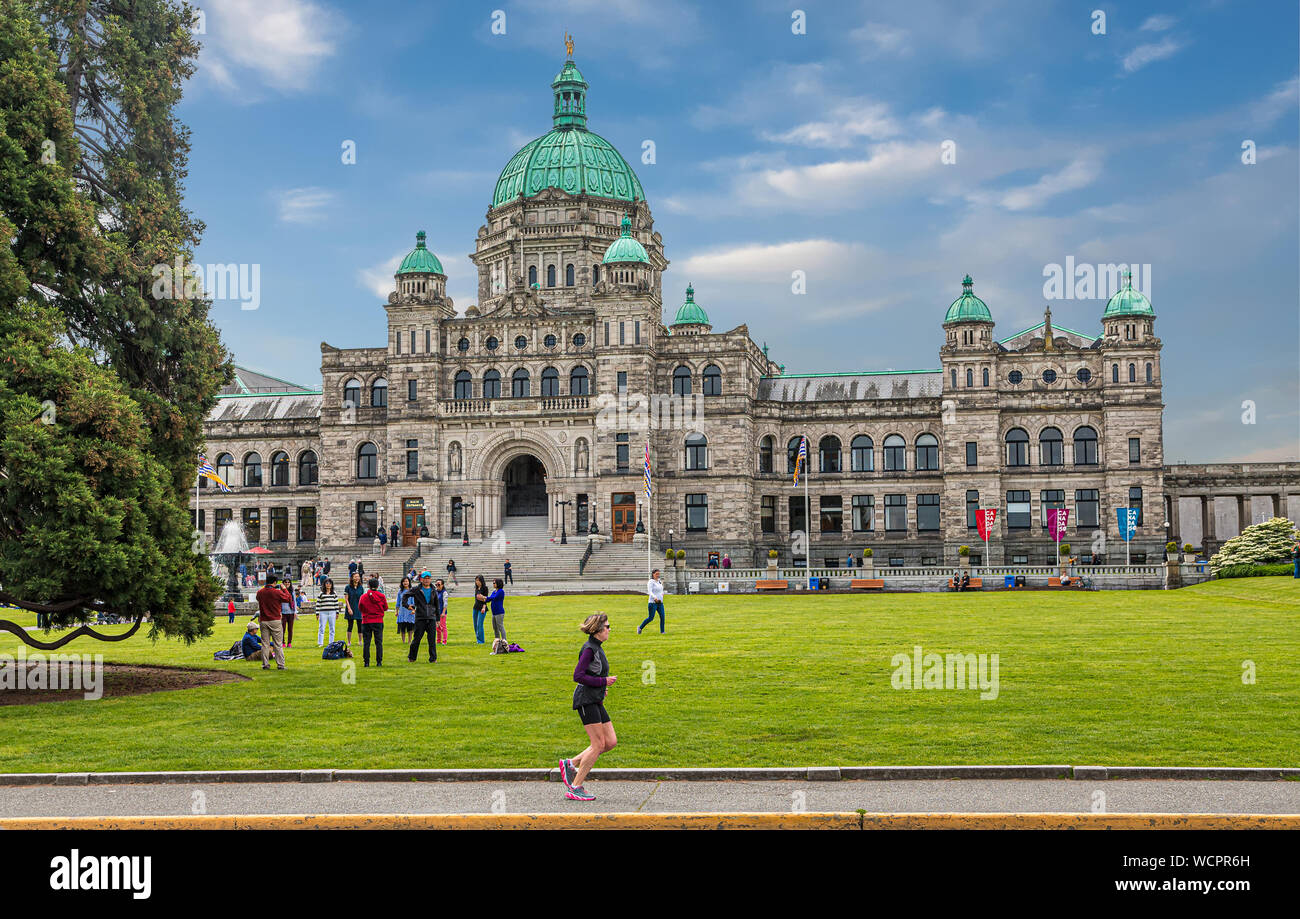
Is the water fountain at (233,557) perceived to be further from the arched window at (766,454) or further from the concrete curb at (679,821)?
the concrete curb at (679,821)

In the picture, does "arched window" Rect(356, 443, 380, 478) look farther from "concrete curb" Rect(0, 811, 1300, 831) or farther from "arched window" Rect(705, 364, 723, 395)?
"concrete curb" Rect(0, 811, 1300, 831)

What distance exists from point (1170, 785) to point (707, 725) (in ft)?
21.4

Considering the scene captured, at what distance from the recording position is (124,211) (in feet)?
79.5

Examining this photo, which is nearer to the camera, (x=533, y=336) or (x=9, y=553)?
(x=9, y=553)

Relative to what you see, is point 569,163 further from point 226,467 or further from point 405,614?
point 405,614

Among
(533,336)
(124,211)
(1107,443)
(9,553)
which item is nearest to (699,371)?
(533,336)

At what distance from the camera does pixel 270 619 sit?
25891mm

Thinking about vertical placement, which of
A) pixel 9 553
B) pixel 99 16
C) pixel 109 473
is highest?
pixel 99 16

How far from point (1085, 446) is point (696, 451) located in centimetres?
2395

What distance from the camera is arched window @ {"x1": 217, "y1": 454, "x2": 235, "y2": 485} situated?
81.9 meters

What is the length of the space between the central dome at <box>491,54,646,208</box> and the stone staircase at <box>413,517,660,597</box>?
25420mm

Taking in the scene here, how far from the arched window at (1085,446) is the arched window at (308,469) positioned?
165 ft

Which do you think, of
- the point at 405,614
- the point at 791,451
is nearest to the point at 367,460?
the point at 791,451
